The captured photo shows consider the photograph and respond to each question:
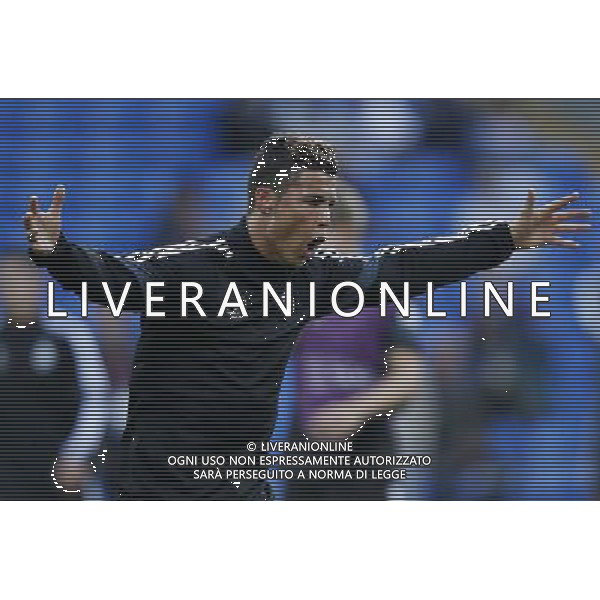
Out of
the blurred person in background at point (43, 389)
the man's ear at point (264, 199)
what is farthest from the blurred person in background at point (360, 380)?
the blurred person in background at point (43, 389)

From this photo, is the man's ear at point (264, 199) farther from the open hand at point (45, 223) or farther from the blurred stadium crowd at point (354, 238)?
the open hand at point (45, 223)

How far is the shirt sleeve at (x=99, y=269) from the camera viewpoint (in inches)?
429

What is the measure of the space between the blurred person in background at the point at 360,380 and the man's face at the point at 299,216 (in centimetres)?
10

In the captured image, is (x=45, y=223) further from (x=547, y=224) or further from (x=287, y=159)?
(x=547, y=224)

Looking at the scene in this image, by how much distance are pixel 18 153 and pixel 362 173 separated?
207 centimetres

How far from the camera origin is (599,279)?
11.0 m

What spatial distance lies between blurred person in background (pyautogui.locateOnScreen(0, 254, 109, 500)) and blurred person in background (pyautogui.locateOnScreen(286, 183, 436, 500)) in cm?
124

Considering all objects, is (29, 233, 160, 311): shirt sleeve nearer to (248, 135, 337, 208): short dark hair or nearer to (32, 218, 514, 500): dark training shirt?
(32, 218, 514, 500): dark training shirt

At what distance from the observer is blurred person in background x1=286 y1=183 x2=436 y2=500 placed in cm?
1093

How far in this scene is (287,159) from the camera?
10.9 m

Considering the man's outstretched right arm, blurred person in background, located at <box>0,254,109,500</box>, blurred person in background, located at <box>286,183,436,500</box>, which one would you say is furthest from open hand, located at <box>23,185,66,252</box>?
blurred person in background, located at <box>286,183,436,500</box>

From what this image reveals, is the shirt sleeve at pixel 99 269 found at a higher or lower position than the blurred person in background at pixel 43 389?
higher

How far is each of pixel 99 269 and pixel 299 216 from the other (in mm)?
1237

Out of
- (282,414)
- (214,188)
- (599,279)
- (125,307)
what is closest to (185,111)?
(214,188)
